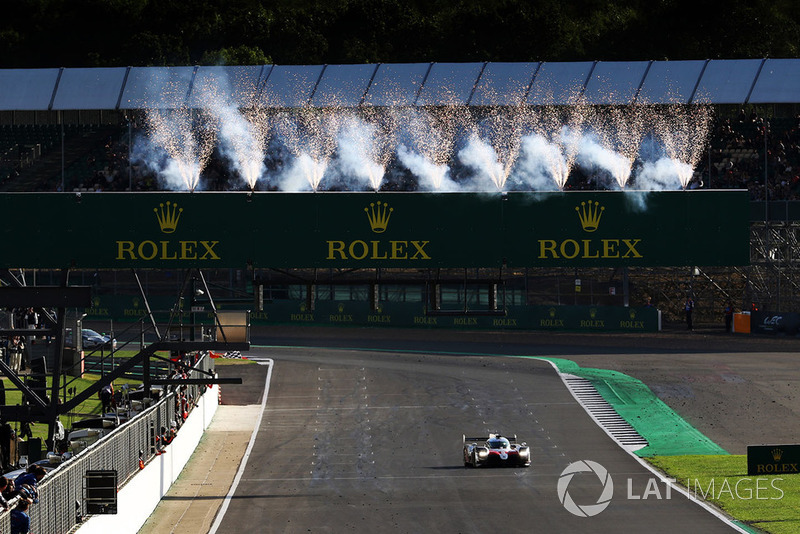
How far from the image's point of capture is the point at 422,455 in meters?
36.5

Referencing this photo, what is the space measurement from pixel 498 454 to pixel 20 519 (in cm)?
1823

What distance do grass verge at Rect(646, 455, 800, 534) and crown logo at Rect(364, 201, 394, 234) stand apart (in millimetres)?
10819

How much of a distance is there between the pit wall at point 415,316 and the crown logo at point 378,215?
31524mm

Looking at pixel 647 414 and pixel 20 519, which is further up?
pixel 20 519

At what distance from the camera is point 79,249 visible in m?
29.1

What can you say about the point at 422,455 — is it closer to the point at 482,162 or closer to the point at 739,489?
the point at 739,489

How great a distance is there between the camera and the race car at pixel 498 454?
34.2 m

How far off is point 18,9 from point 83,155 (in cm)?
4113

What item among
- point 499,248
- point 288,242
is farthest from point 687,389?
point 288,242

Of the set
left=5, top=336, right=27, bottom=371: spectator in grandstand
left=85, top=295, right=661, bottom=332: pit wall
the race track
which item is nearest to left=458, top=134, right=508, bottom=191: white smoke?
left=85, top=295, right=661, bottom=332: pit wall

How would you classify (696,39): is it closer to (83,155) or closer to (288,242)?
(83,155)

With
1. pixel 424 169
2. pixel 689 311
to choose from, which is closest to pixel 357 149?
pixel 424 169

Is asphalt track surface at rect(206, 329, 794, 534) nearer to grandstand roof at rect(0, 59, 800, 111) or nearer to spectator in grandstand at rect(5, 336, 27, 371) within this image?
spectator in grandstand at rect(5, 336, 27, 371)

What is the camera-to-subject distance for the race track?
28.2 metres
